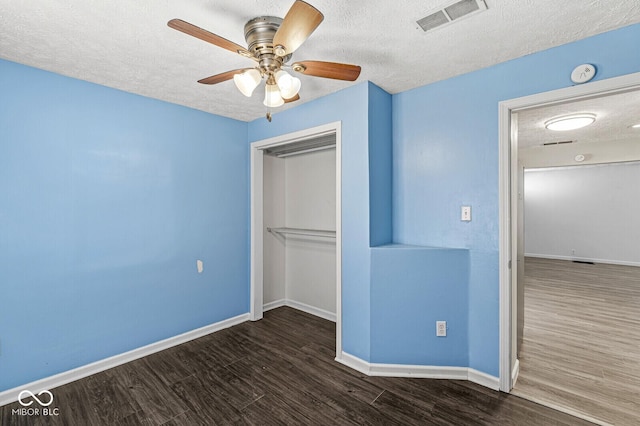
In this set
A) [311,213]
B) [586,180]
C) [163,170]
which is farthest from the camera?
[586,180]

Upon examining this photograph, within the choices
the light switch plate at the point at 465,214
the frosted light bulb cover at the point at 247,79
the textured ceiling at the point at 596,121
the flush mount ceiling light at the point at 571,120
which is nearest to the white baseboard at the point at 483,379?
the light switch plate at the point at 465,214

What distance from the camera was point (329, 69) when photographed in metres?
1.66

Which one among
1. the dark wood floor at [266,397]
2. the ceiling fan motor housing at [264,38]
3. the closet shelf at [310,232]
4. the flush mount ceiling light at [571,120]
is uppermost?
the flush mount ceiling light at [571,120]

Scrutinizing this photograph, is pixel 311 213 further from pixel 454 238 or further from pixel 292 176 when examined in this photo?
pixel 454 238

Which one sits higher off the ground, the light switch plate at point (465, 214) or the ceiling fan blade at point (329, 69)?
the ceiling fan blade at point (329, 69)

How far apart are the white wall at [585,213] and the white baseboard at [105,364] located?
820 cm

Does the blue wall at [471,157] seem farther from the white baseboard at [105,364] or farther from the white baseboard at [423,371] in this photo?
the white baseboard at [105,364]

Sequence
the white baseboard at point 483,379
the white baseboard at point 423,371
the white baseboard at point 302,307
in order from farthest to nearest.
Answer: the white baseboard at point 302,307, the white baseboard at point 423,371, the white baseboard at point 483,379

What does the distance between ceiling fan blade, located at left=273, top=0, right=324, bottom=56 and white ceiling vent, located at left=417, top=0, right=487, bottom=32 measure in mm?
784

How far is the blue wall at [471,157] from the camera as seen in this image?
1.98 meters

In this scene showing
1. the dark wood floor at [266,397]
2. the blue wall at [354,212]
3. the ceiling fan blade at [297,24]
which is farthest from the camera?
the blue wall at [354,212]

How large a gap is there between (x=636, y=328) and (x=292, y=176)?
14.5 feet

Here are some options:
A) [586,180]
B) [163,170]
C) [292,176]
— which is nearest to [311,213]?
[292,176]

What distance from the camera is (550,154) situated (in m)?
5.48
